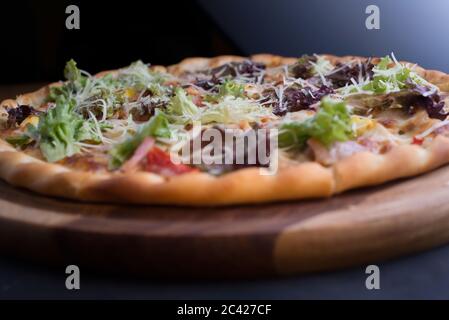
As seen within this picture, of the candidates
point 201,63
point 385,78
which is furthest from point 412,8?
point 385,78

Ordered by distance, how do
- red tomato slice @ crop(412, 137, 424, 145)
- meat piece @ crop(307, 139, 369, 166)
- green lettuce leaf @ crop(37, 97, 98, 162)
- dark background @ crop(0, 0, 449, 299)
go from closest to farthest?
1. meat piece @ crop(307, 139, 369, 166)
2. red tomato slice @ crop(412, 137, 424, 145)
3. green lettuce leaf @ crop(37, 97, 98, 162)
4. dark background @ crop(0, 0, 449, 299)

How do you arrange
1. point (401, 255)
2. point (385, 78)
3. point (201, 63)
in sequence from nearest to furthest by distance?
1. point (401, 255)
2. point (385, 78)
3. point (201, 63)

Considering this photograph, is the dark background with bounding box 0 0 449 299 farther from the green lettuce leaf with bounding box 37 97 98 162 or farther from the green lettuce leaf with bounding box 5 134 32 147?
the green lettuce leaf with bounding box 5 134 32 147

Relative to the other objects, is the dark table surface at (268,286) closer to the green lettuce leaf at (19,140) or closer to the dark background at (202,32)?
the green lettuce leaf at (19,140)

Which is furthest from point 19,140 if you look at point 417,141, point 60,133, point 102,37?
point 102,37

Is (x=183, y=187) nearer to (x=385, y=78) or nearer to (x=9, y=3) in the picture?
(x=385, y=78)

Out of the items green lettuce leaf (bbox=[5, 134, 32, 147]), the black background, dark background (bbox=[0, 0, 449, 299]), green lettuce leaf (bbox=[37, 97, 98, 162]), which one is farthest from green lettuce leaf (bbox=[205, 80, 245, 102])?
the black background

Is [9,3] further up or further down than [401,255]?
further up
